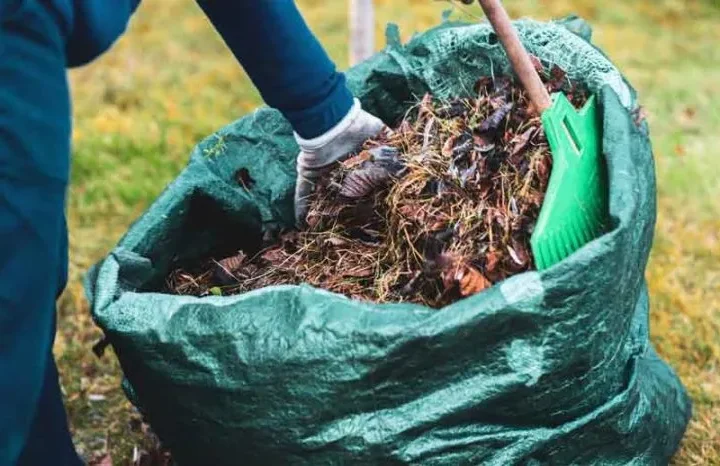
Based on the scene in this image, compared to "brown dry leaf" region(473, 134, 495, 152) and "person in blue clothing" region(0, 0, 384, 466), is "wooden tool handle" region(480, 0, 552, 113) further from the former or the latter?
"person in blue clothing" region(0, 0, 384, 466)

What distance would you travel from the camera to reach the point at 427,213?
146cm

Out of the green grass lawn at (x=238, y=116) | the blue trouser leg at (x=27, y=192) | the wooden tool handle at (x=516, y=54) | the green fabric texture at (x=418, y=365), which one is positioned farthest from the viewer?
the green grass lawn at (x=238, y=116)

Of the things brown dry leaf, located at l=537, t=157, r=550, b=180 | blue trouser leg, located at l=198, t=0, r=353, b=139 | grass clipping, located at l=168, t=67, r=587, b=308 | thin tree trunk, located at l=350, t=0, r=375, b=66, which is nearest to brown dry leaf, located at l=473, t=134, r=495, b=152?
grass clipping, located at l=168, t=67, r=587, b=308

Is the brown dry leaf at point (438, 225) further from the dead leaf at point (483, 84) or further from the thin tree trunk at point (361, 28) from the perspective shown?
the thin tree trunk at point (361, 28)

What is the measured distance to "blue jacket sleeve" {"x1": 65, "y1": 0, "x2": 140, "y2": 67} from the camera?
1.05 meters

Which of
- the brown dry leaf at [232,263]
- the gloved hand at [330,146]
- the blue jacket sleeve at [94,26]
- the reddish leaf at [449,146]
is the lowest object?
the reddish leaf at [449,146]

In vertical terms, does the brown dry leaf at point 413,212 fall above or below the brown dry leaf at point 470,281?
above

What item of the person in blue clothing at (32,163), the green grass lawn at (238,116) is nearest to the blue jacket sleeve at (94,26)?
the person in blue clothing at (32,163)

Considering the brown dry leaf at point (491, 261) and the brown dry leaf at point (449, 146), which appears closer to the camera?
the brown dry leaf at point (491, 261)

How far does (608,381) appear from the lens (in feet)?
4.36

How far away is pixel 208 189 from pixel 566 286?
0.68 meters

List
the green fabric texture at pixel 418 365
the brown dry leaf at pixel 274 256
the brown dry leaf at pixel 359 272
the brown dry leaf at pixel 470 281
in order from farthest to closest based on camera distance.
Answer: the brown dry leaf at pixel 274 256
the brown dry leaf at pixel 359 272
the brown dry leaf at pixel 470 281
the green fabric texture at pixel 418 365

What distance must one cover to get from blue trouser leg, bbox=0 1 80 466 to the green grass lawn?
73 centimetres

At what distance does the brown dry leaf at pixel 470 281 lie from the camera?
130 cm
